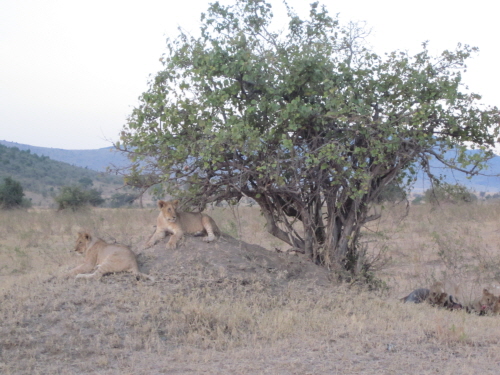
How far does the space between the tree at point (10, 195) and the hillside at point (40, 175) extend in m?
11.9

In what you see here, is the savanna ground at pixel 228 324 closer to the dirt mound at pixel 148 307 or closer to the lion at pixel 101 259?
the dirt mound at pixel 148 307

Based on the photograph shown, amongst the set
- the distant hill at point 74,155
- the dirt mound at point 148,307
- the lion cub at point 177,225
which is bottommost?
the dirt mound at point 148,307

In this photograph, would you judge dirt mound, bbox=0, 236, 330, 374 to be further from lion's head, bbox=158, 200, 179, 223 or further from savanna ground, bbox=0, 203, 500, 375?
lion's head, bbox=158, 200, 179, 223

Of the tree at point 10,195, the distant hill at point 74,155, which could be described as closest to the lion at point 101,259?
the tree at point 10,195

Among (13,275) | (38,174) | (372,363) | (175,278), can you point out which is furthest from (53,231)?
(38,174)

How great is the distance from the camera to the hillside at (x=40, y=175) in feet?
148

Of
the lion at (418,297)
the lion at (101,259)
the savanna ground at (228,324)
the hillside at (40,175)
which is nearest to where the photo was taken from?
the savanna ground at (228,324)

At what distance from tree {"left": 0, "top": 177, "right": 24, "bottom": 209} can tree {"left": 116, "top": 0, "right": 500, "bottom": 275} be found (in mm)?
22224

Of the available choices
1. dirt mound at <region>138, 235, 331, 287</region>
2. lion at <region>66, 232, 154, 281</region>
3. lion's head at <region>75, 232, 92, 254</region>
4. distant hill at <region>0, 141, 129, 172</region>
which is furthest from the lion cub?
distant hill at <region>0, 141, 129, 172</region>

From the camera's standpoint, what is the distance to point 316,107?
8.37 metres

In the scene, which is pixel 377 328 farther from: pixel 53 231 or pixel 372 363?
pixel 53 231

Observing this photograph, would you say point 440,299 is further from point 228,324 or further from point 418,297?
point 228,324

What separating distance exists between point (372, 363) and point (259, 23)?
17.9 ft

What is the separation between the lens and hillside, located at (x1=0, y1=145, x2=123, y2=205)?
45000mm
